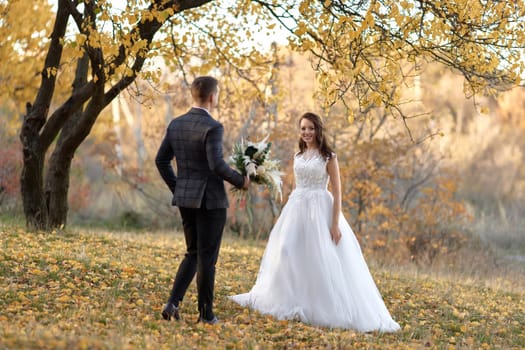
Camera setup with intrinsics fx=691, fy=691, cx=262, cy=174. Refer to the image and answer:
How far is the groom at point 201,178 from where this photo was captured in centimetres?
509

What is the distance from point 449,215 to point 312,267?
8159mm

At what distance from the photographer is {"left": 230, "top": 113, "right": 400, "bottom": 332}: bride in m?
6.07

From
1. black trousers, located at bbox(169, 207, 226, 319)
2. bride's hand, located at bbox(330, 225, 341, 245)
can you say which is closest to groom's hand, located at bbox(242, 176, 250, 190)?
black trousers, located at bbox(169, 207, 226, 319)

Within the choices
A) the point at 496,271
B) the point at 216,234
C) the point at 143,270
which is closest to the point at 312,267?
the point at 216,234

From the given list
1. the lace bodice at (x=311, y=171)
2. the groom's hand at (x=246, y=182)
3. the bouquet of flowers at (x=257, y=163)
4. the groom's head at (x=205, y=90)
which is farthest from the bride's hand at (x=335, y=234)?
the groom's head at (x=205, y=90)

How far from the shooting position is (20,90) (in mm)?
13852

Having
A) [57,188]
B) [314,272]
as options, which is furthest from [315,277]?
[57,188]

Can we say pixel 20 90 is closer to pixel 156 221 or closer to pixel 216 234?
pixel 156 221

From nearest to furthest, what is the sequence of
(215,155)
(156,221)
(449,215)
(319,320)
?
→ (215,155)
(319,320)
(449,215)
(156,221)

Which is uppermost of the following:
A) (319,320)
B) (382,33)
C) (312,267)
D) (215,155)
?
(382,33)

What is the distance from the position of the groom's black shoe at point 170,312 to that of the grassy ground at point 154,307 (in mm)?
105

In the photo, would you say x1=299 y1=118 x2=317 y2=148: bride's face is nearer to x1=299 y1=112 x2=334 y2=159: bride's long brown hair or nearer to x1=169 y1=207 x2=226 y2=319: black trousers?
x1=299 y1=112 x2=334 y2=159: bride's long brown hair

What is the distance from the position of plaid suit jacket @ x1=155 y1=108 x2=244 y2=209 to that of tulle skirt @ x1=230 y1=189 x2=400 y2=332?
128 cm

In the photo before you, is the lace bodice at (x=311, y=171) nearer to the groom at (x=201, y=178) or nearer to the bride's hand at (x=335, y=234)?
the bride's hand at (x=335, y=234)
